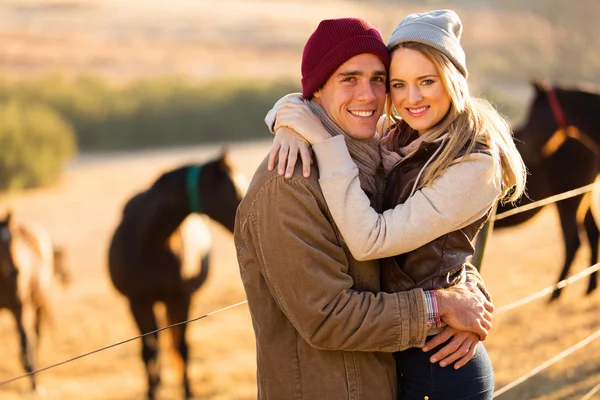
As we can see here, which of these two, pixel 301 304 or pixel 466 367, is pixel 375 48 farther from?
pixel 466 367

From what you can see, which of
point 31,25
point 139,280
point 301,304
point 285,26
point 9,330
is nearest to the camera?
point 301,304

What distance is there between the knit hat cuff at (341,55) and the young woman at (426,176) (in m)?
0.05

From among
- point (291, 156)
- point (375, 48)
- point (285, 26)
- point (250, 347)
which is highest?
point (285, 26)

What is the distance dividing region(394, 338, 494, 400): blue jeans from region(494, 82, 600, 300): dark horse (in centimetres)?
372

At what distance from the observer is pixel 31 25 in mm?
37625

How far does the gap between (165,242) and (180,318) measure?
50 centimetres

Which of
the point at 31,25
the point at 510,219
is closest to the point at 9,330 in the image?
the point at 510,219

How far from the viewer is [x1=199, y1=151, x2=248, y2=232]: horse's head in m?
4.32

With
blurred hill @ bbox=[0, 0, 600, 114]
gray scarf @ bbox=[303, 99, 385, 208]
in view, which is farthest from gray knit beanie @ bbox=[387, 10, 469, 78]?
blurred hill @ bbox=[0, 0, 600, 114]

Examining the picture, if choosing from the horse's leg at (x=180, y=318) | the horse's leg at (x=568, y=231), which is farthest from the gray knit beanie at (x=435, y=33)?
the horse's leg at (x=568, y=231)

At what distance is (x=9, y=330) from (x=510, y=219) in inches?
199

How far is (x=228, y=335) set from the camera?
21.5 ft

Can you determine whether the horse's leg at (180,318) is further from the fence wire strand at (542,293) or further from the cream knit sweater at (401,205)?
the cream knit sweater at (401,205)

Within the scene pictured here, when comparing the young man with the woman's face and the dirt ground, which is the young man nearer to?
the woman's face
